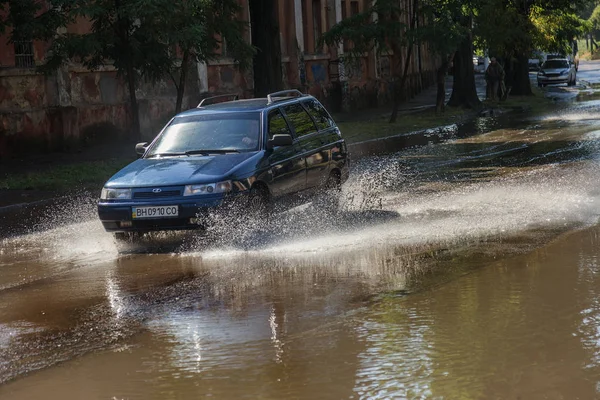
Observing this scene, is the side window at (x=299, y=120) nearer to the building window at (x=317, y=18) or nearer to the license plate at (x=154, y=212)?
the license plate at (x=154, y=212)

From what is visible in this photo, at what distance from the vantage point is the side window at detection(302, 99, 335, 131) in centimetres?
1430

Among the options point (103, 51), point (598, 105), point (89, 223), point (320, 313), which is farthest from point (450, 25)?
point (320, 313)

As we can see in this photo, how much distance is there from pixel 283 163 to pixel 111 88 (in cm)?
1727

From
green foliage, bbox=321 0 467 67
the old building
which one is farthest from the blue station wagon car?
green foliage, bbox=321 0 467 67

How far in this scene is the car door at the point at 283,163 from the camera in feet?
40.9

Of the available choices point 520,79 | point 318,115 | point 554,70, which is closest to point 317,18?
point 520,79

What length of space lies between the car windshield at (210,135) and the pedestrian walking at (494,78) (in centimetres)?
3286

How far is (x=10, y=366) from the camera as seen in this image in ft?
22.3

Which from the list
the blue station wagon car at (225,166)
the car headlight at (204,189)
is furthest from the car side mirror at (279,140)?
the car headlight at (204,189)

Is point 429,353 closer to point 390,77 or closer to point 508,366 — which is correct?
point 508,366

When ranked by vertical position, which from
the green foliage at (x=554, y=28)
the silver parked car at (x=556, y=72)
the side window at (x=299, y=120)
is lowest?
the silver parked car at (x=556, y=72)

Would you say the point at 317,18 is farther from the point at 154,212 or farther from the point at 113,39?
the point at 154,212

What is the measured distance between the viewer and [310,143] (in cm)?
1366

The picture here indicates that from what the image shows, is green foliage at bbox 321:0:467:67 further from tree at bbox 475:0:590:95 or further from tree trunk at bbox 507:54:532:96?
tree trunk at bbox 507:54:532:96
